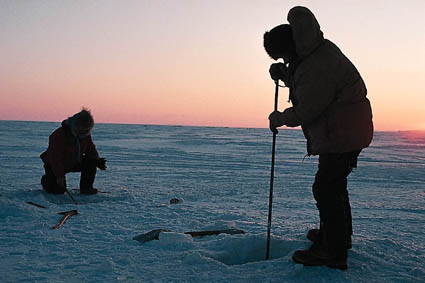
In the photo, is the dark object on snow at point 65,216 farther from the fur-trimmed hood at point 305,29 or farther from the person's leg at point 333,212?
the fur-trimmed hood at point 305,29

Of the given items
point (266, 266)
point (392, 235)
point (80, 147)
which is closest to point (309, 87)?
point (266, 266)

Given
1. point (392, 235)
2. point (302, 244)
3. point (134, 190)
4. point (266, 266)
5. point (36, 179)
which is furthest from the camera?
point (36, 179)

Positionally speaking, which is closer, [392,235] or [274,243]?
[274,243]

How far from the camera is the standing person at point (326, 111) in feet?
8.25

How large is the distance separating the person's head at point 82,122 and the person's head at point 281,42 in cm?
348

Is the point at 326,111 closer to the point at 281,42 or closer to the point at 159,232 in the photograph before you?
the point at 281,42

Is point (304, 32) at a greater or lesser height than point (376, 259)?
greater

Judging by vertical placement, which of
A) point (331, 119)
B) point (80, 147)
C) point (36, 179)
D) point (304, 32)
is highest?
point (304, 32)

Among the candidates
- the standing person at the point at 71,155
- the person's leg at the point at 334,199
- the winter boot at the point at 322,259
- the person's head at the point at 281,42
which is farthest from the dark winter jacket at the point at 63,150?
the person's leg at the point at 334,199

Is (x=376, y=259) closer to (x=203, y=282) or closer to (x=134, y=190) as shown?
(x=203, y=282)

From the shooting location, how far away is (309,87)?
8.26ft

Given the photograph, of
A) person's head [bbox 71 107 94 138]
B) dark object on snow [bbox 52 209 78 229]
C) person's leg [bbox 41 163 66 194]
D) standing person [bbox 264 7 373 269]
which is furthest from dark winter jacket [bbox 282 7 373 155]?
person's leg [bbox 41 163 66 194]

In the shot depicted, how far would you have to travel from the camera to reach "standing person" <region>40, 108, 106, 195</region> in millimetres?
5465

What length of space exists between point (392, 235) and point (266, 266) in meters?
1.94
